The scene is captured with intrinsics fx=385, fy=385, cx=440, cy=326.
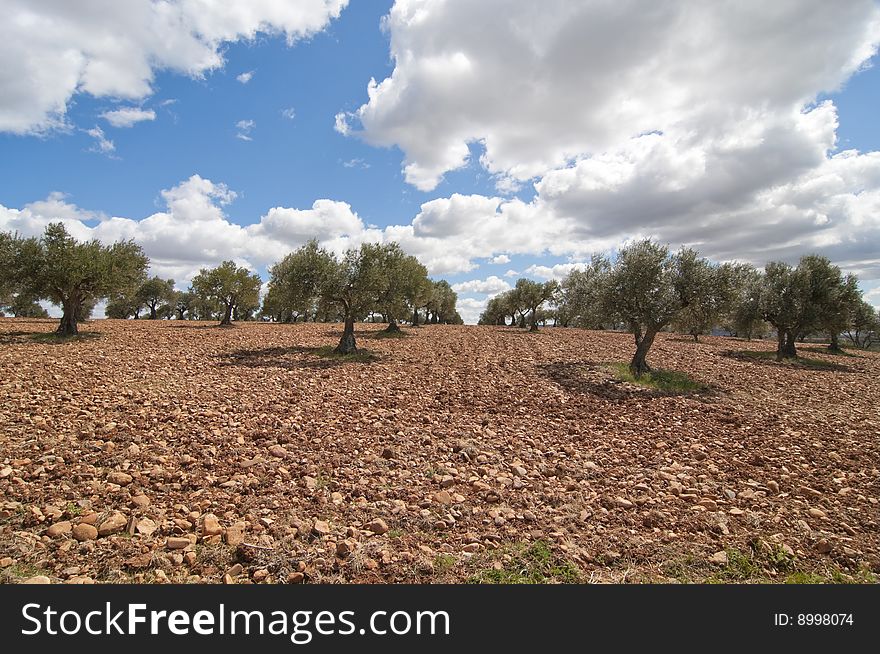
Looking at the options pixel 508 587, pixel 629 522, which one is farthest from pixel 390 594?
pixel 629 522

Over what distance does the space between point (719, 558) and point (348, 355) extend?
22.2m

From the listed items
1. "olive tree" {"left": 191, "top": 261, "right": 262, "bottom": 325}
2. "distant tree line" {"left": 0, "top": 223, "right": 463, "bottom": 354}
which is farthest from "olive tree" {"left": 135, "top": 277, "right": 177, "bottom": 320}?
"distant tree line" {"left": 0, "top": 223, "right": 463, "bottom": 354}

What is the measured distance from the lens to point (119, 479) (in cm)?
767

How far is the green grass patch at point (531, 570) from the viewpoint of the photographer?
564 cm

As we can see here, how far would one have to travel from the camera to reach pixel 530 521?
23.9 ft

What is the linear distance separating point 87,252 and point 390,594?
109ft

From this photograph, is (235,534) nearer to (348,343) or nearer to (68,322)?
(348,343)

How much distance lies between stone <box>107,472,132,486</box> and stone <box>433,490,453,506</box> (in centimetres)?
615

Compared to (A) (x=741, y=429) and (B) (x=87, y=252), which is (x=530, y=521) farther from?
(B) (x=87, y=252)

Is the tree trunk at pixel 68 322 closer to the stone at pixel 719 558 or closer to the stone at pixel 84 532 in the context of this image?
the stone at pixel 84 532

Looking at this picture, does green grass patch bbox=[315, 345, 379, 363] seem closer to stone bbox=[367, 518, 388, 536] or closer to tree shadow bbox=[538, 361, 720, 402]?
tree shadow bbox=[538, 361, 720, 402]

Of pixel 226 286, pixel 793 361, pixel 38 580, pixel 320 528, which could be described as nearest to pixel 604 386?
pixel 320 528

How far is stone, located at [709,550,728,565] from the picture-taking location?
20.1 feet

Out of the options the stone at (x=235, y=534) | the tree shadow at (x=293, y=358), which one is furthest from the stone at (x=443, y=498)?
the tree shadow at (x=293, y=358)
